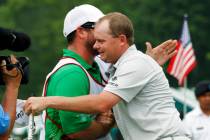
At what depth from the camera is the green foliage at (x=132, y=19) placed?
58.3 meters

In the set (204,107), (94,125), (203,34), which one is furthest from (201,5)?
(94,125)

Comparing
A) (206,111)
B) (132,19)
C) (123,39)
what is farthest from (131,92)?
(132,19)

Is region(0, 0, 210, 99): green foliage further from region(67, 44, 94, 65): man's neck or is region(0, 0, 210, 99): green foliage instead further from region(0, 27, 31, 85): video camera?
region(0, 27, 31, 85): video camera

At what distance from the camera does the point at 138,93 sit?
24.1 feet

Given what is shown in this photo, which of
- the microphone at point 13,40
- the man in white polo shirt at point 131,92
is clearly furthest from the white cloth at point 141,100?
the microphone at point 13,40

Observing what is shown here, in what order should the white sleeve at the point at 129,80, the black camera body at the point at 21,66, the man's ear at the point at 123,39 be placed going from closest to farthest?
the black camera body at the point at 21,66
the white sleeve at the point at 129,80
the man's ear at the point at 123,39

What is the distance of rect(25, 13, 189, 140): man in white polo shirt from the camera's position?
7.27m

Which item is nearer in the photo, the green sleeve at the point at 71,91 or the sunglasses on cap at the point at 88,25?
the green sleeve at the point at 71,91

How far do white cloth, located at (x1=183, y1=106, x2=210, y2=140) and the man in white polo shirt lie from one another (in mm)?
5457

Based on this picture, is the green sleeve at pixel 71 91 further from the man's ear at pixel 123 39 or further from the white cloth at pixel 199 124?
the white cloth at pixel 199 124

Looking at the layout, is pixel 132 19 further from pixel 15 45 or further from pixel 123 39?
pixel 15 45

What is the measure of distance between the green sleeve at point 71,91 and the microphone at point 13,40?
0.57m

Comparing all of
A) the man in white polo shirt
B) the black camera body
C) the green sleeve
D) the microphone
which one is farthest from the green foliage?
the microphone

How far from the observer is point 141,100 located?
7348 millimetres
